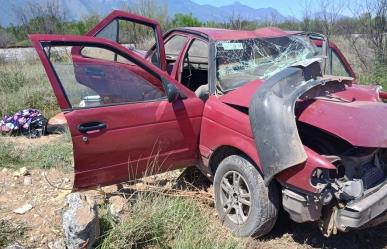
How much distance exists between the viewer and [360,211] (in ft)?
11.2

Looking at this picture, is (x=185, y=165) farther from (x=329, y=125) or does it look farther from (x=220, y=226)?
(x=329, y=125)

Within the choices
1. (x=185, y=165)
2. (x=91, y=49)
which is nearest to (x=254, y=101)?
(x=185, y=165)

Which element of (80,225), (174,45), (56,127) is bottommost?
(56,127)

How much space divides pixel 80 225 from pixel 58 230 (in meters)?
0.69

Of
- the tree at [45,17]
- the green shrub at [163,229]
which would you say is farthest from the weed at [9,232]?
the tree at [45,17]

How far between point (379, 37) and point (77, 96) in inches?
336

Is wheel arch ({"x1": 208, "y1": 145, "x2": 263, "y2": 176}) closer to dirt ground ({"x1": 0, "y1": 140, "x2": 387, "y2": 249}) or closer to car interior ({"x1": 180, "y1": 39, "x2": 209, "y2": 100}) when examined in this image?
dirt ground ({"x1": 0, "y1": 140, "x2": 387, "y2": 249})

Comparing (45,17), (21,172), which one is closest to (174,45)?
(21,172)

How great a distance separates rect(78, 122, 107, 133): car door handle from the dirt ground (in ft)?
2.71

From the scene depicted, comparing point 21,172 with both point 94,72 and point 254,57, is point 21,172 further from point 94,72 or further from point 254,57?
point 254,57

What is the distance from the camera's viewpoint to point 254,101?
12.7 feet

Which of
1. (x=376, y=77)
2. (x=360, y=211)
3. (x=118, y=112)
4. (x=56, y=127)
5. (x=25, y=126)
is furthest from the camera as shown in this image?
(x=376, y=77)

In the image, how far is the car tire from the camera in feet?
12.7

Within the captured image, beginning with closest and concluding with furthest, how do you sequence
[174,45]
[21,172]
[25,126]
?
[21,172], [174,45], [25,126]
